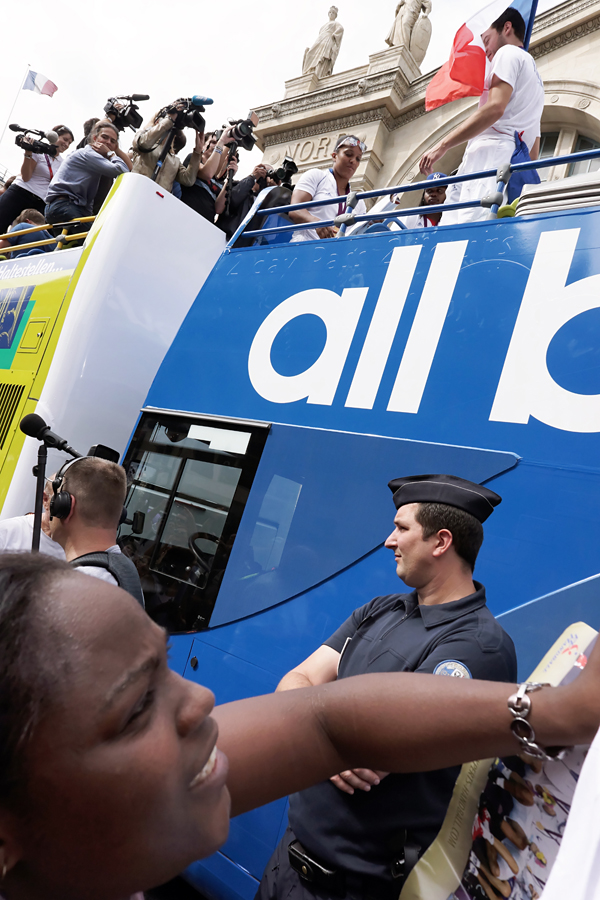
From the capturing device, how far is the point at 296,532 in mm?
2834

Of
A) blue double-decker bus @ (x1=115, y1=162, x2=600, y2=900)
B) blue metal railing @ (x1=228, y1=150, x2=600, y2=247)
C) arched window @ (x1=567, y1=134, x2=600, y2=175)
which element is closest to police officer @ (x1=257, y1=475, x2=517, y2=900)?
blue double-decker bus @ (x1=115, y1=162, x2=600, y2=900)

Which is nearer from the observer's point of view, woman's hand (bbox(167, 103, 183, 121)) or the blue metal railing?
the blue metal railing

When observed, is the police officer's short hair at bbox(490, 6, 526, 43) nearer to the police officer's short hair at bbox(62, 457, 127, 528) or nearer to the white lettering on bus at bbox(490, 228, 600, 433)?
the white lettering on bus at bbox(490, 228, 600, 433)

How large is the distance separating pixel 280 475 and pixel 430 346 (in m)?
0.97

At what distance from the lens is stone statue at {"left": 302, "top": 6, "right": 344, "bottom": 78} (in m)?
14.9

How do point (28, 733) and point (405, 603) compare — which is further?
point (405, 603)

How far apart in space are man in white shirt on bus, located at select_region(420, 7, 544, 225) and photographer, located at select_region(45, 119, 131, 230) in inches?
151

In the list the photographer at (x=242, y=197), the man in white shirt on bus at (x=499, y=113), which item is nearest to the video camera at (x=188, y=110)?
the photographer at (x=242, y=197)

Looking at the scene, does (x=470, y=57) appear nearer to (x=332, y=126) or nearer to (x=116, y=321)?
(x=116, y=321)

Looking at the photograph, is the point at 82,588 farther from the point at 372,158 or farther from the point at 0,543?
the point at 372,158

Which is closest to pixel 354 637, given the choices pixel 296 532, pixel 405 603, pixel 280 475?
pixel 405 603

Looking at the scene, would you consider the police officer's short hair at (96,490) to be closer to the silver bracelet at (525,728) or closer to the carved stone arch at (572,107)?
the silver bracelet at (525,728)

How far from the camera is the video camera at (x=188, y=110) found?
18.7 feet

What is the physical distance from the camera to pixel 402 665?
1.67 metres
